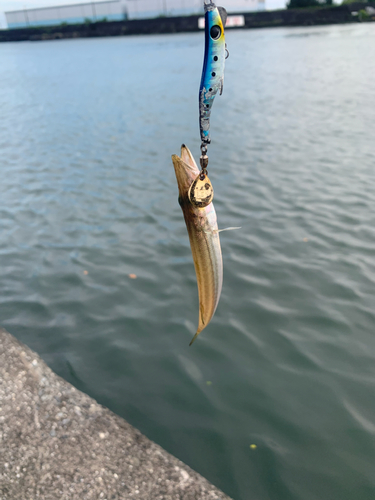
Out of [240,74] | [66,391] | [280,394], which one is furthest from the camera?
[240,74]

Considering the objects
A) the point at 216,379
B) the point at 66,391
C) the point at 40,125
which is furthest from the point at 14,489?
the point at 40,125

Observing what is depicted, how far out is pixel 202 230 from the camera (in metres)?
1.92

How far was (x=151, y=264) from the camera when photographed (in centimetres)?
661

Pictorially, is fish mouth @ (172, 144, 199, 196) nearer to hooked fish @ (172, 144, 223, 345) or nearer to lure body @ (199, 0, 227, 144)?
hooked fish @ (172, 144, 223, 345)

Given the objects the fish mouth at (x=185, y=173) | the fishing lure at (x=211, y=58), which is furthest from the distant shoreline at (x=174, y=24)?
the fishing lure at (x=211, y=58)

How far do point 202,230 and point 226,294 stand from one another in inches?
153

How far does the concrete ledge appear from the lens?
→ 2566 mm

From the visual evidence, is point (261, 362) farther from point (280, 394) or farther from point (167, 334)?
point (167, 334)

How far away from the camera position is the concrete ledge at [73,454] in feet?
8.42

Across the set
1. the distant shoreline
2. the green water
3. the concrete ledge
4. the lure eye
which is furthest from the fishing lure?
the distant shoreline

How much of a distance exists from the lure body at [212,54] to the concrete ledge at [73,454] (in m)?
2.38

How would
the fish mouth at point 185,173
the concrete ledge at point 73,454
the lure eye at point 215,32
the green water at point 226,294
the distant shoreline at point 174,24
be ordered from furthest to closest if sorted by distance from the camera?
the distant shoreline at point 174,24
the green water at point 226,294
the concrete ledge at point 73,454
the fish mouth at point 185,173
the lure eye at point 215,32

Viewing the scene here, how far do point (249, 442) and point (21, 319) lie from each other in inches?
137

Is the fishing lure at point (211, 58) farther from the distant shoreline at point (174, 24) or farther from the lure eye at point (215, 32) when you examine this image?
the distant shoreline at point (174, 24)
